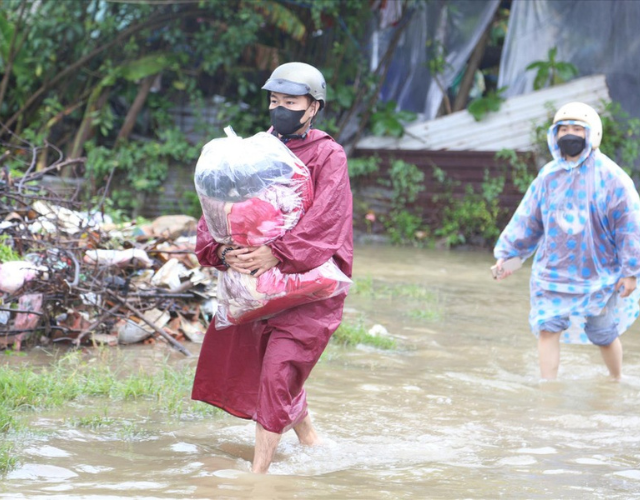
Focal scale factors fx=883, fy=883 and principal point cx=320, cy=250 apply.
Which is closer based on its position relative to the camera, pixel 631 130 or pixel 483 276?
pixel 483 276

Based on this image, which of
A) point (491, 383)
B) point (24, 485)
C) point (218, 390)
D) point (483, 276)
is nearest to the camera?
point (24, 485)

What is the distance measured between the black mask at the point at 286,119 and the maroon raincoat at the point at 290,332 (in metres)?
0.07

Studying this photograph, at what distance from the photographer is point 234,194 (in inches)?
140

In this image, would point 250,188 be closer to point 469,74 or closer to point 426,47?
point 426,47

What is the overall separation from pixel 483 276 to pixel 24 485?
7940 mm

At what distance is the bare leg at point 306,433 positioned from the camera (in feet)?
13.4

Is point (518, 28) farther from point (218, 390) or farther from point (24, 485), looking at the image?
point (24, 485)

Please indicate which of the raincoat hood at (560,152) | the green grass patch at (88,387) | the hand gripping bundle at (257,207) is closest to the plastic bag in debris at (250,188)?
the hand gripping bundle at (257,207)

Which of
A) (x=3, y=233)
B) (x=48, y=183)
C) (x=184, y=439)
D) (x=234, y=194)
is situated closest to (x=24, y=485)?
(x=184, y=439)

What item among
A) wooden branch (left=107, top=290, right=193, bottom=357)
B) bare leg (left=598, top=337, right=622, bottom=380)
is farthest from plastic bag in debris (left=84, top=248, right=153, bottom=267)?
bare leg (left=598, top=337, right=622, bottom=380)

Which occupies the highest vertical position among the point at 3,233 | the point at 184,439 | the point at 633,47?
the point at 633,47

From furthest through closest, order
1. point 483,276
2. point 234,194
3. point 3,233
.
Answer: point 483,276, point 3,233, point 234,194

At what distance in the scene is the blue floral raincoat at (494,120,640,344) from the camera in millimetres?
5391

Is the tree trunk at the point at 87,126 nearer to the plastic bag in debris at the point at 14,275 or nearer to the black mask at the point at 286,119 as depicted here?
the plastic bag in debris at the point at 14,275
